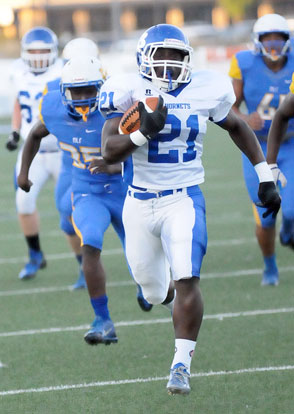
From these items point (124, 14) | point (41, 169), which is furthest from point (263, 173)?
point (124, 14)

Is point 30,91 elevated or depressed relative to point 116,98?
depressed

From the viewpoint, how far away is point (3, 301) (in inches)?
248

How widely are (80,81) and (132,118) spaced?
3.57ft

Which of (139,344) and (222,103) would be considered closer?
(222,103)

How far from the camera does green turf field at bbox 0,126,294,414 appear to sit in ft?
13.8

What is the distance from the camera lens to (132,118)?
13.3 feet

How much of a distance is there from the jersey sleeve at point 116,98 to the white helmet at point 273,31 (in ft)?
7.06

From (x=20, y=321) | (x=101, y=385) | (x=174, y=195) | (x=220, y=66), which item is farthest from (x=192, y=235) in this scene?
(x=220, y=66)

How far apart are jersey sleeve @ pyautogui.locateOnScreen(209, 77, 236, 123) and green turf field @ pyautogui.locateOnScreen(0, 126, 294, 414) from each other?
4.21 ft

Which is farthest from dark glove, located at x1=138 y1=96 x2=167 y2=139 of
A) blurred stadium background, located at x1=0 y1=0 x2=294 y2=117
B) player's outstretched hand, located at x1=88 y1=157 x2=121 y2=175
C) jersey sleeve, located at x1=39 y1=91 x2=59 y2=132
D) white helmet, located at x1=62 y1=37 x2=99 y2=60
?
blurred stadium background, located at x1=0 y1=0 x2=294 y2=117

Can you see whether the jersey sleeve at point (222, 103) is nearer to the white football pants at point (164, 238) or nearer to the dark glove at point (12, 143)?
the white football pants at point (164, 238)

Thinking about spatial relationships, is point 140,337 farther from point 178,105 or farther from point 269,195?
point 178,105

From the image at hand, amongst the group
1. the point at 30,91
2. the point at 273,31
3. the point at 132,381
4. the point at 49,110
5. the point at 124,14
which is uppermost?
the point at 273,31

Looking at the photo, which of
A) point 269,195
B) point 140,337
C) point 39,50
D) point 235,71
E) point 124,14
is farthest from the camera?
point 124,14
